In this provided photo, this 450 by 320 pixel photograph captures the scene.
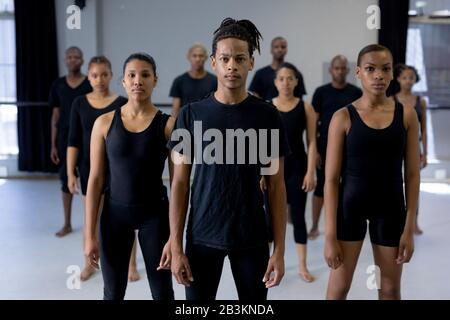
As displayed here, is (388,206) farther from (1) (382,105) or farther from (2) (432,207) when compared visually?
(2) (432,207)

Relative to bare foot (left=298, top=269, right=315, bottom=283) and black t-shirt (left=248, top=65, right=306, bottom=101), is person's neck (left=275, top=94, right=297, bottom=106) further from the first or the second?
bare foot (left=298, top=269, right=315, bottom=283)

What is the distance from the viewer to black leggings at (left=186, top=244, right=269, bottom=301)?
1.80 metres

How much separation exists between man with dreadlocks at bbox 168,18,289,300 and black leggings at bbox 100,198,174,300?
397mm

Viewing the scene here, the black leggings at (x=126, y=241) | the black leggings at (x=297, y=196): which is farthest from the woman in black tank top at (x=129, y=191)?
the black leggings at (x=297, y=196)

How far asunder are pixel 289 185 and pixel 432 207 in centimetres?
245

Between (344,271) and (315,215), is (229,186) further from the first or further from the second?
(315,215)

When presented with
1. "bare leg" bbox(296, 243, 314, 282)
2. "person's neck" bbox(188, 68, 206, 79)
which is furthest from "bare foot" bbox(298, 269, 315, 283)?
"person's neck" bbox(188, 68, 206, 79)

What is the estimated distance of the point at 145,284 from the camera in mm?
3322

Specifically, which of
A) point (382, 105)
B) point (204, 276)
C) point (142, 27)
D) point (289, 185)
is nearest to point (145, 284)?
point (289, 185)

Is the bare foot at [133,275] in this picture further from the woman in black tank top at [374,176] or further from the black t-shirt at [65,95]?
the woman in black tank top at [374,176]

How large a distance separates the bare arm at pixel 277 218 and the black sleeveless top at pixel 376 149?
46cm

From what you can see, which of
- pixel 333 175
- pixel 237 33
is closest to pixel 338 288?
pixel 333 175

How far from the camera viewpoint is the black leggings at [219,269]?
1.80 m

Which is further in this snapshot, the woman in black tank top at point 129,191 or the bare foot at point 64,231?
the bare foot at point 64,231
